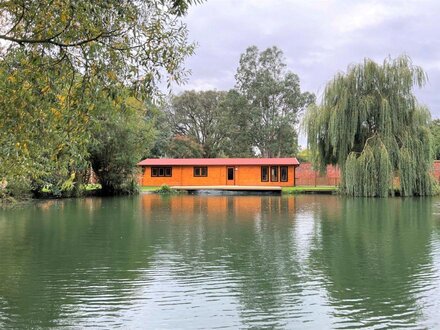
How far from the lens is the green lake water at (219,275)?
608cm

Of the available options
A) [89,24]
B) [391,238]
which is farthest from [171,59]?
[391,238]

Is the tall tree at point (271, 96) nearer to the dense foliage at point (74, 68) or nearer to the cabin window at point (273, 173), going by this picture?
the cabin window at point (273, 173)

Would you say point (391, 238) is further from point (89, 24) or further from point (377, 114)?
point (377, 114)

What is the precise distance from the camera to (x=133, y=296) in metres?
6.98

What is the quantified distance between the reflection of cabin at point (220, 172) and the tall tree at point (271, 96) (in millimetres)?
8572

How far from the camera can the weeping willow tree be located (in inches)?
1089

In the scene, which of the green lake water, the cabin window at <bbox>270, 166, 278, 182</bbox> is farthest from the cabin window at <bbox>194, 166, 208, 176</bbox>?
the green lake water

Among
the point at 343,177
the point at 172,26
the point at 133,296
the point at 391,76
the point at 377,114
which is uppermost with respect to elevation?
the point at 391,76

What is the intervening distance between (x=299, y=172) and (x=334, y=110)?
12827 mm

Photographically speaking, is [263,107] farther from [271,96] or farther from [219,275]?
[219,275]

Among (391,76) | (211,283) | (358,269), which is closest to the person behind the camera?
(211,283)

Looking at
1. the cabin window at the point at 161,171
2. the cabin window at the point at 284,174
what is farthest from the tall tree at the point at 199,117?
the cabin window at the point at 284,174

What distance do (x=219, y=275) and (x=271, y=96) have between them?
4126 centimetres

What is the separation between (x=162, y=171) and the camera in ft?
134
